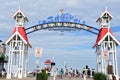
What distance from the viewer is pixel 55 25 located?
139 ft

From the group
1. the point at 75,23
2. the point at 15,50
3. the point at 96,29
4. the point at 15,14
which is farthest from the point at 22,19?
the point at 96,29

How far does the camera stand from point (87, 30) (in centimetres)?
4259

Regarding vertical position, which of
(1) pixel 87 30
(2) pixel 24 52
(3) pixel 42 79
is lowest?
(3) pixel 42 79

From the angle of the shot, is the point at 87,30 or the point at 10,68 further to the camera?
the point at 87,30

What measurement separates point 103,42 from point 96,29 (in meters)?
2.91

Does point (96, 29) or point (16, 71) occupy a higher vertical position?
point (96, 29)

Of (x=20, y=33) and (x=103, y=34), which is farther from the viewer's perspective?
(x=20, y=33)

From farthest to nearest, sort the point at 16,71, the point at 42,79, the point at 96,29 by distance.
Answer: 1. the point at 96,29
2. the point at 16,71
3. the point at 42,79

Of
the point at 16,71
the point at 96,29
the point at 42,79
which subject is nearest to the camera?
the point at 42,79

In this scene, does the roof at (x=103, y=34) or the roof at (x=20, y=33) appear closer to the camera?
the roof at (x=103, y=34)

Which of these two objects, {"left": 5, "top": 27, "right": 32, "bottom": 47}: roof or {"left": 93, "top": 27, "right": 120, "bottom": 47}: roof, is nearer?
{"left": 93, "top": 27, "right": 120, "bottom": 47}: roof

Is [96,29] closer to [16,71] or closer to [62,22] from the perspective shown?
[62,22]

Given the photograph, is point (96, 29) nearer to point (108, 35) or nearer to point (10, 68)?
point (108, 35)

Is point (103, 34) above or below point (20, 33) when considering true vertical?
below
